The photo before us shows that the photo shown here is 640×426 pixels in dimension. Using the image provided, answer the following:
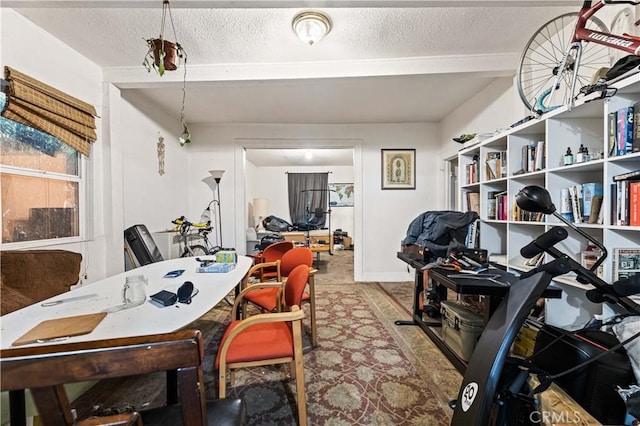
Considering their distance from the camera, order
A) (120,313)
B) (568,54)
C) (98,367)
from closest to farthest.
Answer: (98,367)
(120,313)
(568,54)

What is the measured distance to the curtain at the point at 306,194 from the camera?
7.74m

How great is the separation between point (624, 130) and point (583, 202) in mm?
499

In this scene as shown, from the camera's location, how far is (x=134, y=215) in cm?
301

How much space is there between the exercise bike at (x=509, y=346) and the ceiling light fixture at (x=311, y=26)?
174 centimetres

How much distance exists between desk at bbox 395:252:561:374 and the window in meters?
3.02

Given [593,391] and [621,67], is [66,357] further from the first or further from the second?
[621,67]

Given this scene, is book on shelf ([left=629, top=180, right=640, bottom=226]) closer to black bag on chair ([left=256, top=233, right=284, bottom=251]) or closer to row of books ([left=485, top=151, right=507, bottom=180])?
row of books ([left=485, top=151, right=507, bottom=180])

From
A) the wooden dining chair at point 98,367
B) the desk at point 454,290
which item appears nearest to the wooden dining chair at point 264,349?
the wooden dining chair at point 98,367

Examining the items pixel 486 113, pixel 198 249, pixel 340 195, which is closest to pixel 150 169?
pixel 198 249

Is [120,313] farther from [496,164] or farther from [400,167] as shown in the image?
[400,167]

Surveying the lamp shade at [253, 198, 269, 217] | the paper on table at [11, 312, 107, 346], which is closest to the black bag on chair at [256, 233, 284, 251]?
the lamp shade at [253, 198, 269, 217]

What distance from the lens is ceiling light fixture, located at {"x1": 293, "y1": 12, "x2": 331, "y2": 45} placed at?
1.83m

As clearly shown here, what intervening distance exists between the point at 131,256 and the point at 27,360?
2.75 m

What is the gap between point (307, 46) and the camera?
222cm
